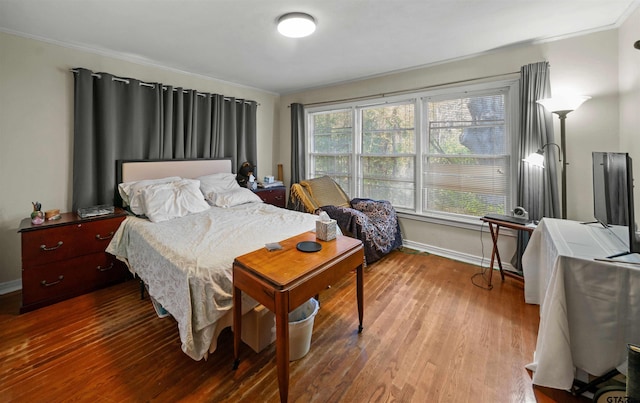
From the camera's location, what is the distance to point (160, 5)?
204cm

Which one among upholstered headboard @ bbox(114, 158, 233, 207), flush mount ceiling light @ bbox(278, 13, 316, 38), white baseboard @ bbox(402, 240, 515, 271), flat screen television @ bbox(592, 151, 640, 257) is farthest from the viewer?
white baseboard @ bbox(402, 240, 515, 271)

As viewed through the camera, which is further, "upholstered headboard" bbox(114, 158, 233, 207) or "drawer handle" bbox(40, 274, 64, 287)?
"upholstered headboard" bbox(114, 158, 233, 207)

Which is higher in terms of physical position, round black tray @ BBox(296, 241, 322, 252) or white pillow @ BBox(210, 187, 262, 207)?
white pillow @ BBox(210, 187, 262, 207)

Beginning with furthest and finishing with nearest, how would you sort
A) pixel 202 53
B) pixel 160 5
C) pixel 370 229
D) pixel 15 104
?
pixel 370 229, pixel 202 53, pixel 15 104, pixel 160 5

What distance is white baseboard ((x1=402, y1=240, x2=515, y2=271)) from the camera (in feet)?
10.5

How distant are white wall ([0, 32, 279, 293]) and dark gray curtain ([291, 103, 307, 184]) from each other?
2.57 m

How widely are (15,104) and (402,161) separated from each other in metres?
4.24

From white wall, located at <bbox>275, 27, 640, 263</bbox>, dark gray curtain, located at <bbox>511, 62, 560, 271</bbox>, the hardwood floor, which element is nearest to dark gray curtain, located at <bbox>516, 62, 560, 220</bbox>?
dark gray curtain, located at <bbox>511, 62, 560, 271</bbox>

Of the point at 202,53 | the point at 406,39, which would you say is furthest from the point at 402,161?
the point at 202,53

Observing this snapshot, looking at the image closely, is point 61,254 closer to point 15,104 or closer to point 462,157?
point 15,104

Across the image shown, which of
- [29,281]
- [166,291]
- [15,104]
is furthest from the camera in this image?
[15,104]

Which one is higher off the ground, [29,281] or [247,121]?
[247,121]

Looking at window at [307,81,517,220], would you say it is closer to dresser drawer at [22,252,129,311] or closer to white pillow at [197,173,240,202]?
white pillow at [197,173,240,202]

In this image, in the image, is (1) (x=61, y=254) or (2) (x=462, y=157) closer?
(1) (x=61, y=254)
